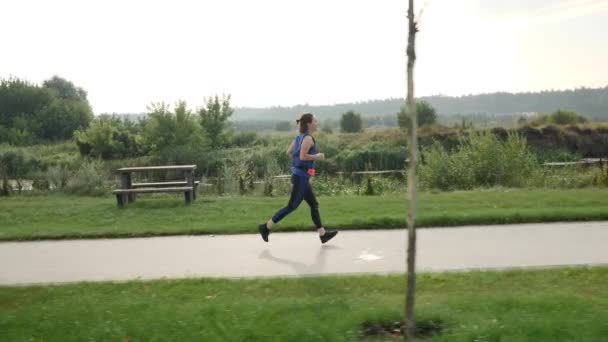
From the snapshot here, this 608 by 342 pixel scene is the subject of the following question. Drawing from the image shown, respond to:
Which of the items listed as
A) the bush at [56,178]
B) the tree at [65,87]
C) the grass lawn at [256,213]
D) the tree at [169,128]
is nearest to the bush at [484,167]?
the grass lawn at [256,213]

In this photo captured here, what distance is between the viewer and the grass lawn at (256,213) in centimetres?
972

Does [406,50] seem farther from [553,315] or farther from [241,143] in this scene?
[241,143]

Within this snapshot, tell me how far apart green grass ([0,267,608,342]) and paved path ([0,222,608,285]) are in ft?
1.97

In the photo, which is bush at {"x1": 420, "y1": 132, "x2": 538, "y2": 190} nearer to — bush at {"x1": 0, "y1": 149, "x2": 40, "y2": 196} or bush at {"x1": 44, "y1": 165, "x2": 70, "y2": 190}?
bush at {"x1": 44, "y1": 165, "x2": 70, "y2": 190}

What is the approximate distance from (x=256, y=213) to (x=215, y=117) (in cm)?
2788

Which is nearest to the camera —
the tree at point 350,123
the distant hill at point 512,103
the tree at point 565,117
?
the tree at point 565,117

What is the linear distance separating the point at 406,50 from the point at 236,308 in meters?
2.54

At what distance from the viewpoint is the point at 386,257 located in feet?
25.0

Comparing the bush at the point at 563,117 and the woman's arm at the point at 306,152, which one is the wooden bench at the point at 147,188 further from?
the bush at the point at 563,117

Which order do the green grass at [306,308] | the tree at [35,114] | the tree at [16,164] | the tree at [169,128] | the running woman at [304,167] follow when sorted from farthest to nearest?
the tree at [35,114], the tree at [169,128], the tree at [16,164], the running woman at [304,167], the green grass at [306,308]

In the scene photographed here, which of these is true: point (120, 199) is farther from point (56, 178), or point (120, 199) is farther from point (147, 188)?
point (56, 178)

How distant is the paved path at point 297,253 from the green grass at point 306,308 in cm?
60

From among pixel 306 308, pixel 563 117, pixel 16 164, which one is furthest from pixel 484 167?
pixel 563 117

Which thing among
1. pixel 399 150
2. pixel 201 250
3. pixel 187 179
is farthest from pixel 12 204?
pixel 399 150
